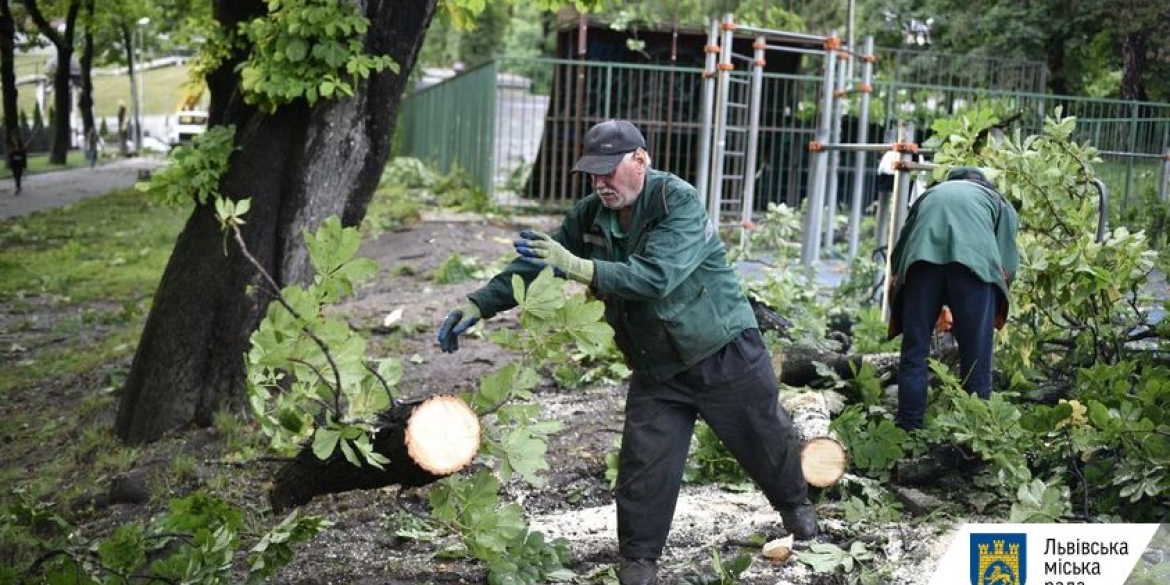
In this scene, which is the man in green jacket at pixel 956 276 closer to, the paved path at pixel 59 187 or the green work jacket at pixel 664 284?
the green work jacket at pixel 664 284

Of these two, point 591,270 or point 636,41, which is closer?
point 591,270

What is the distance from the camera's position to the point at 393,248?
14.6 metres

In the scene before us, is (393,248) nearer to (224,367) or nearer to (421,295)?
(421,295)

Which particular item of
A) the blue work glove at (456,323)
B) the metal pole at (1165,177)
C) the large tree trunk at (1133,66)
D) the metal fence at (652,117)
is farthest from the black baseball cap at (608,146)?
the metal fence at (652,117)

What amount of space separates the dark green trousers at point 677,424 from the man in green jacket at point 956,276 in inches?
51.4

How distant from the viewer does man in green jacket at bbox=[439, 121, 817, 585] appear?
14.8ft

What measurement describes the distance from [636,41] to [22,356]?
1094cm

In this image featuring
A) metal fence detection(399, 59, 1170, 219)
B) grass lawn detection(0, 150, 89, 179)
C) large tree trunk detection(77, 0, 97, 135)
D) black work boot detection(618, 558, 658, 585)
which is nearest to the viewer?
black work boot detection(618, 558, 658, 585)

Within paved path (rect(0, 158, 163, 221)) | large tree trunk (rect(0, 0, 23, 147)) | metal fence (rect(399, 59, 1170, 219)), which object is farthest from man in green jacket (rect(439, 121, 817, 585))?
metal fence (rect(399, 59, 1170, 219))

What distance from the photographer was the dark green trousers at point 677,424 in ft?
15.5

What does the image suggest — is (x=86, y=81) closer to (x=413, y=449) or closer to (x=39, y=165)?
(x=39, y=165)

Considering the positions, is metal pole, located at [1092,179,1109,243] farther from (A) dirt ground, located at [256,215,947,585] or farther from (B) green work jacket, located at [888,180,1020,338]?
(A) dirt ground, located at [256,215,947,585]

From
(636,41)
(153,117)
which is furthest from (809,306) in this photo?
(153,117)

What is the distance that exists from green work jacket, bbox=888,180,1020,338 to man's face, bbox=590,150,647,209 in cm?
187
